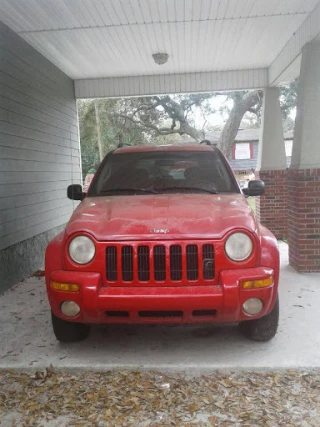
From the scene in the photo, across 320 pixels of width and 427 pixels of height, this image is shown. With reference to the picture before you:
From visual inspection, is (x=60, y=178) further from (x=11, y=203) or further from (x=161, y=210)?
(x=161, y=210)

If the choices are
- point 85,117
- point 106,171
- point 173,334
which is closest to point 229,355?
point 173,334

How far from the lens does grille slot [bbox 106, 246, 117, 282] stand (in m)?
3.35

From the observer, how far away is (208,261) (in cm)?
332

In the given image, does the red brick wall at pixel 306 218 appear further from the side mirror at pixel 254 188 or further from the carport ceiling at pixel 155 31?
the carport ceiling at pixel 155 31

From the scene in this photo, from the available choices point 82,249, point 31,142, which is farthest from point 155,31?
point 82,249

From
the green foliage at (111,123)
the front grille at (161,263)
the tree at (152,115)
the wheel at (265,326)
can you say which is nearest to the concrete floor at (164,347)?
the wheel at (265,326)

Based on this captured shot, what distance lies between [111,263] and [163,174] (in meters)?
1.58

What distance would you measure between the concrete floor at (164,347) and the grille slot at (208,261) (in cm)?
75

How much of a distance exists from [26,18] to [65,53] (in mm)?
1774

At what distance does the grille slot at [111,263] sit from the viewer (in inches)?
132

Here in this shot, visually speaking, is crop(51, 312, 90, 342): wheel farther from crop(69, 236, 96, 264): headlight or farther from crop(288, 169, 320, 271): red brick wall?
crop(288, 169, 320, 271): red brick wall

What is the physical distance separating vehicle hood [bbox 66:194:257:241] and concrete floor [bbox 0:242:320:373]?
107cm

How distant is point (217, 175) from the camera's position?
15.1 feet

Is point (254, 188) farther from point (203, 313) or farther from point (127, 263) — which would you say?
point (127, 263)
